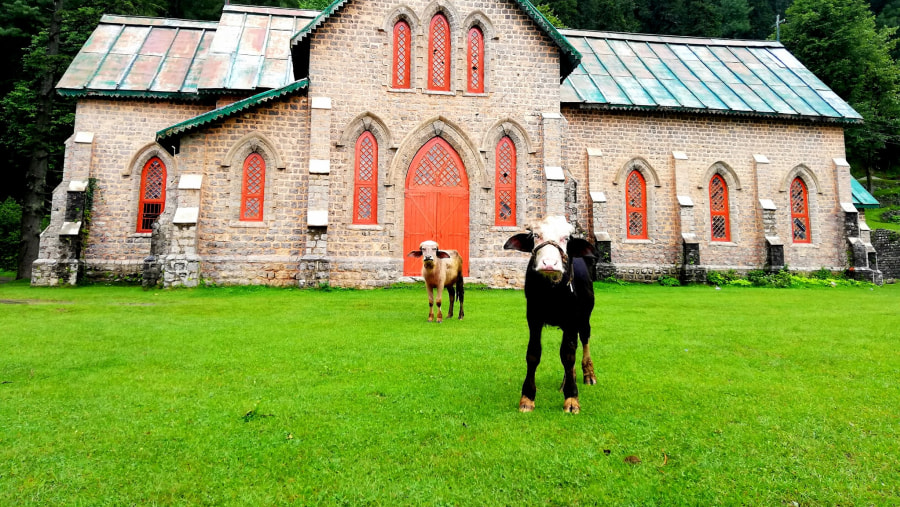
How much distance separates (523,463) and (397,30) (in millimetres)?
16945

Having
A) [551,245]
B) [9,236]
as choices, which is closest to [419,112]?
[551,245]

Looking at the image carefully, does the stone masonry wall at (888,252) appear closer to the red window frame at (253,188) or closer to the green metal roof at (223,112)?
the green metal roof at (223,112)

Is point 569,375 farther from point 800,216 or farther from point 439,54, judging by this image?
point 800,216

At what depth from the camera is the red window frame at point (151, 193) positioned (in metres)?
18.8

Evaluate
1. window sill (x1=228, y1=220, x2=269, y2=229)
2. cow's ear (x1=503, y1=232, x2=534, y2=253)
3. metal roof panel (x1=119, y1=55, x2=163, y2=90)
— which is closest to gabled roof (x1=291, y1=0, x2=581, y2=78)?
window sill (x1=228, y1=220, x2=269, y2=229)

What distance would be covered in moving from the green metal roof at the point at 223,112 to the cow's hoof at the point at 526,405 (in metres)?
14.7

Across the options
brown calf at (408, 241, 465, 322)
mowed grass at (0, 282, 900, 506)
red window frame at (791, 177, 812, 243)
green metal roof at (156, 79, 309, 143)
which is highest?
green metal roof at (156, 79, 309, 143)

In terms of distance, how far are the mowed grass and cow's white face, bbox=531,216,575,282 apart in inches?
50.0

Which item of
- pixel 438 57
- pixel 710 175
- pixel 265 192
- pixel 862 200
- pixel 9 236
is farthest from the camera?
pixel 9 236

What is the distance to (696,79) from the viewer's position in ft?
74.5

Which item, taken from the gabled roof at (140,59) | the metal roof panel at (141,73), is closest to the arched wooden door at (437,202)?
the gabled roof at (140,59)

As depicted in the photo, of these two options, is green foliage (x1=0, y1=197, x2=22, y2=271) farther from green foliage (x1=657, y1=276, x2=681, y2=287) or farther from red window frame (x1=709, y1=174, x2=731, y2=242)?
red window frame (x1=709, y1=174, x2=731, y2=242)

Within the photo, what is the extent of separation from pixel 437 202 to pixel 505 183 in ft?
8.62

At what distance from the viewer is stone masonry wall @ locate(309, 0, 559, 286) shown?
16.2 metres
